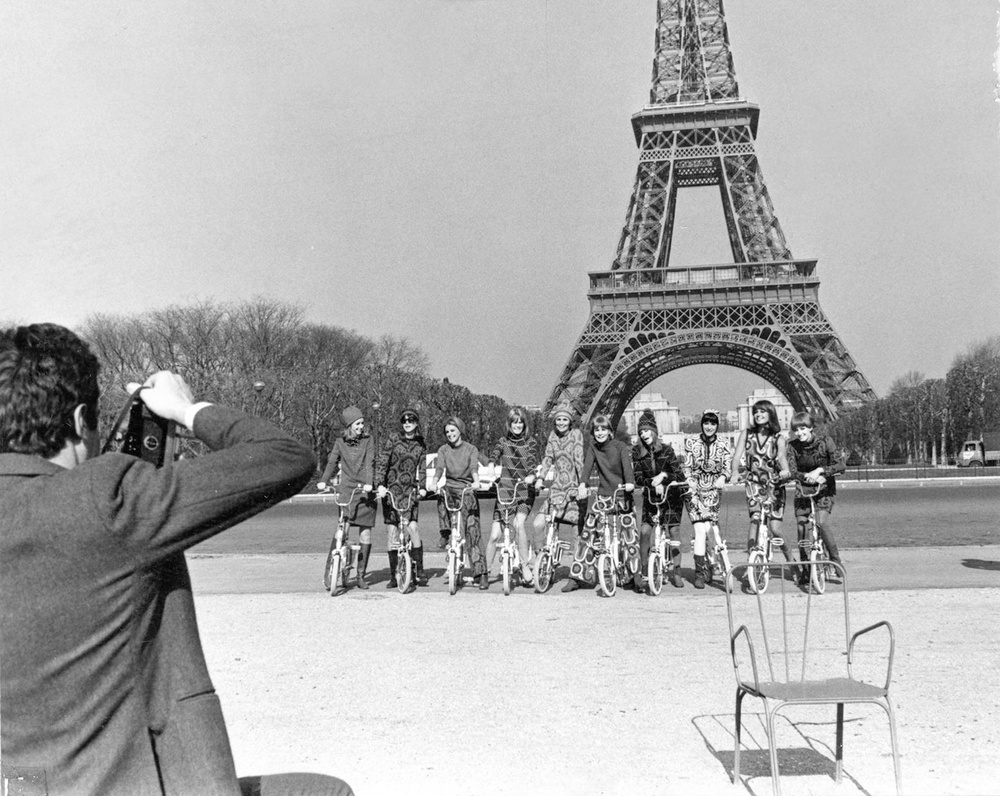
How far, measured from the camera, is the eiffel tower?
49406 mm

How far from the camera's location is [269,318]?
46062mm

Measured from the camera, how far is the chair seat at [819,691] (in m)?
3.68

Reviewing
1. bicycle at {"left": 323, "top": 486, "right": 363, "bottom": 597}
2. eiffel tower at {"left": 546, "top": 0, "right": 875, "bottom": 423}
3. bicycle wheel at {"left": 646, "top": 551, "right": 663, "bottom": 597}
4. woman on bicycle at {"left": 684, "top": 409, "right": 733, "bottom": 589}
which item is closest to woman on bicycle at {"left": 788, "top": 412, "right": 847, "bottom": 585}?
woman on bicycle at {"left": 684, "top": 409, "right": 733, "bottom": 589}

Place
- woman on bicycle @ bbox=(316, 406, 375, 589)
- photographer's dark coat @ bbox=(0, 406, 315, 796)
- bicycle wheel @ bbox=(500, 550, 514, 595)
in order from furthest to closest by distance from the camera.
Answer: woman on bicycle @ bbox=(316, 406, 375, 589)
bicycle wheel @ bbox=(500, 550, 514, 595)
photographer's dark coat @ bbox=(0, 406, 315, 796)

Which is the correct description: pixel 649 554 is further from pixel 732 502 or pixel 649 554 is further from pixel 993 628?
pixel 732 502

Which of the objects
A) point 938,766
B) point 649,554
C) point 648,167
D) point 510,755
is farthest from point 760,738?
point 648,167

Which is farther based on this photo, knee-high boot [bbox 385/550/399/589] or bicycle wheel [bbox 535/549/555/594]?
knee-high boot [bbox 385/550/399/589]

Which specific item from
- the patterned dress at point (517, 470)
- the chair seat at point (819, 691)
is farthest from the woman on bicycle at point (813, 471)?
the chair seat at point (819, 691)

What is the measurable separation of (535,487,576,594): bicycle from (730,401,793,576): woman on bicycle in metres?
1.71

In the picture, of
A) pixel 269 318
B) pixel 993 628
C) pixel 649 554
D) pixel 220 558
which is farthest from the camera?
pixel 269 318

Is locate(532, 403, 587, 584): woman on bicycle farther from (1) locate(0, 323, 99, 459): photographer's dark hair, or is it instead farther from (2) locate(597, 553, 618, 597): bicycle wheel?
(1) locate(0, 323, 99, 459): photographer's dark hair

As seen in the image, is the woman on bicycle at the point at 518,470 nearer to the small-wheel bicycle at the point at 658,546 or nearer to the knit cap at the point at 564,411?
the knit cap at the point at 564,411

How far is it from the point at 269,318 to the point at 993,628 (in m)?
41.3

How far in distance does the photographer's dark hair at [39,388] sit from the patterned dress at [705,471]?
8.55 metres
